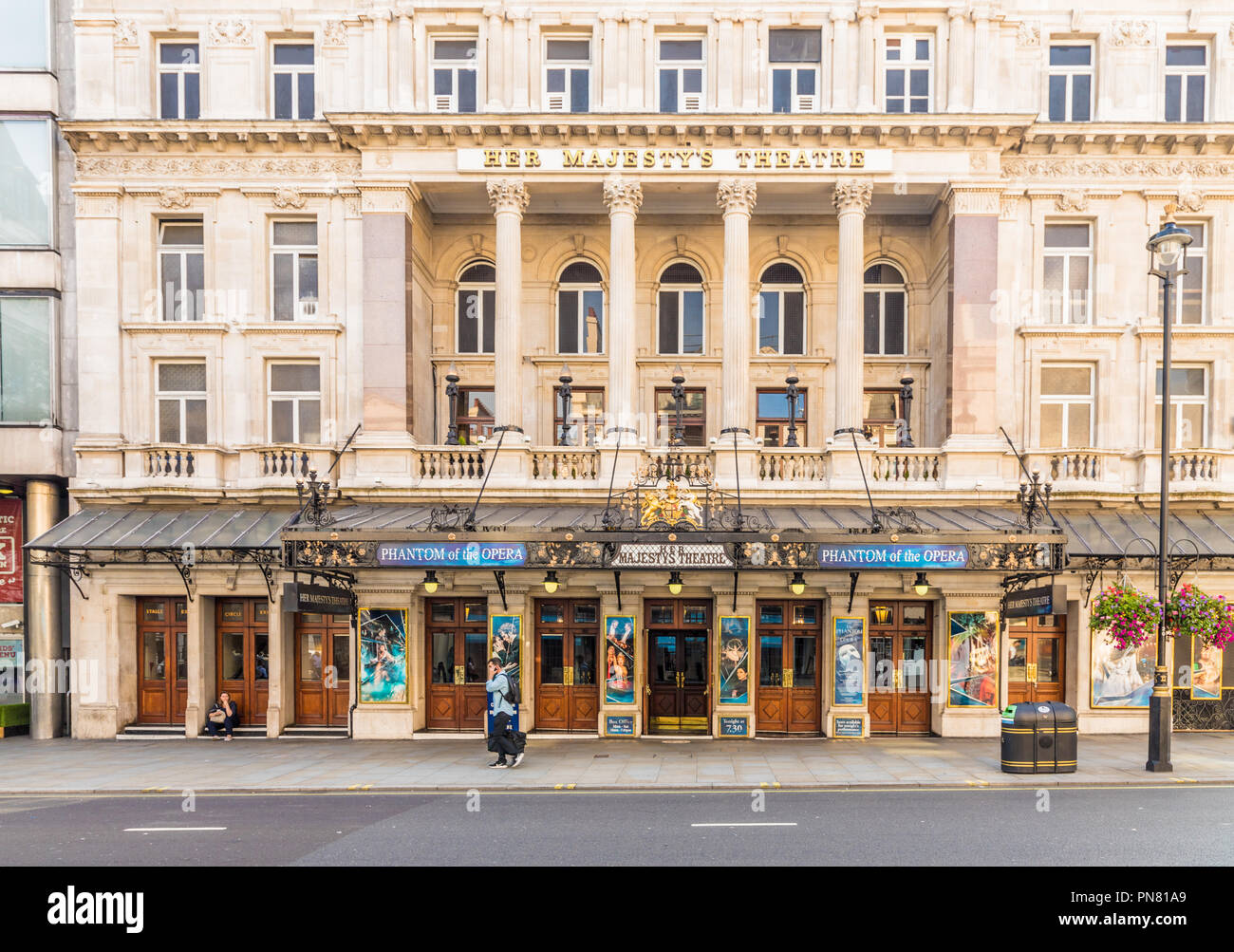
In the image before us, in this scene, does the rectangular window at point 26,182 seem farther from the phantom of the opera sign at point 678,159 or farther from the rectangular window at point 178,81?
the phantom of the opera sign at point 678,159

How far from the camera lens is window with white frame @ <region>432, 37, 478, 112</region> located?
20516 millimetres

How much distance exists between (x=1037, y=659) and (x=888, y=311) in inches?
407

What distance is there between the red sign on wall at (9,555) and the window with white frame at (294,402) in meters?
7.63

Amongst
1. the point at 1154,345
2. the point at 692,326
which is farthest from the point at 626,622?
the point at 1154,345

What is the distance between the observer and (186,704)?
20.2 metres

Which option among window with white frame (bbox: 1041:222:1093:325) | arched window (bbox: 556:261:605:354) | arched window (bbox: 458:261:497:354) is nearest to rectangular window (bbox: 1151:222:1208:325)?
window with white frame (bbox: 1041:222:1093:325)

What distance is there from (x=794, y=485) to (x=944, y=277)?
7.19 meters

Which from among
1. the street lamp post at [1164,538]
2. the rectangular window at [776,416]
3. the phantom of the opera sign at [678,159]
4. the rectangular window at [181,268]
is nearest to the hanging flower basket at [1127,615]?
the street lamp post at [1164,538]

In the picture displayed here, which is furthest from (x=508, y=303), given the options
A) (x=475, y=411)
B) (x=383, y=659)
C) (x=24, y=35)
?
(x=24, y=35)

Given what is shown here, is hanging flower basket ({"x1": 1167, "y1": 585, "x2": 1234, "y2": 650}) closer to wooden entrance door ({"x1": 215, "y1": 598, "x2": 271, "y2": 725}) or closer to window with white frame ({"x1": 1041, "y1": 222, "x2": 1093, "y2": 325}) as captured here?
window with white frame ({"x1": 1041, "y1": 222, "x2": 1093, "y2": 325})

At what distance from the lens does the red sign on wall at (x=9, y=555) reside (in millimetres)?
20906

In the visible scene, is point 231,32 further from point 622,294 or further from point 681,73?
point 622,294

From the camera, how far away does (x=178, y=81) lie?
20734mm

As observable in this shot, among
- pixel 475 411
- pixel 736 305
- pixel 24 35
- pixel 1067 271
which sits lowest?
pixel 475 411
